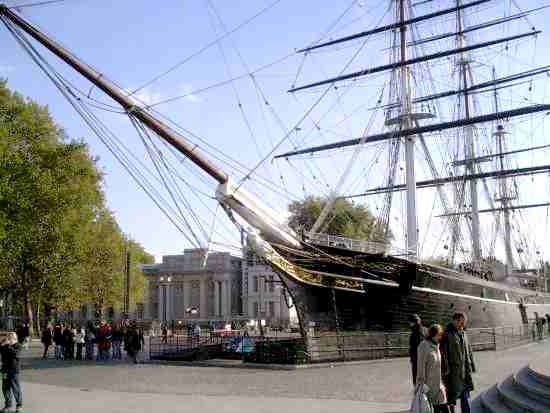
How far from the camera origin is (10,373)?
10055 millimetres

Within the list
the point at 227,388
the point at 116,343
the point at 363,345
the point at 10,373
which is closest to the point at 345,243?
the point at 363,345

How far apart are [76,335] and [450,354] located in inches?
789

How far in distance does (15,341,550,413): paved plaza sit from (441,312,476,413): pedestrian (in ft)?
6.45

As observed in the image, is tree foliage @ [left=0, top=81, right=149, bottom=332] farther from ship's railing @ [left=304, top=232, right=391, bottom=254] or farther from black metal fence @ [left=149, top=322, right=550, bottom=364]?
ship's railing @ [left=304, top=232, right=391, bottom=254]

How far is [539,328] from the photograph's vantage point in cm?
3050

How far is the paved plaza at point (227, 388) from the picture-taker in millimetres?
10281

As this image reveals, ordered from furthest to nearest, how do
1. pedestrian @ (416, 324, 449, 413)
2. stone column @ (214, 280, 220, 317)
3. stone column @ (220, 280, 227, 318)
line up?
stone column @ (214, 280, 220, 317), stone column @ (220, 280, 227, 318), pedestrian @ (416, 324, 449, 413)

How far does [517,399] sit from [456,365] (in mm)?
1662

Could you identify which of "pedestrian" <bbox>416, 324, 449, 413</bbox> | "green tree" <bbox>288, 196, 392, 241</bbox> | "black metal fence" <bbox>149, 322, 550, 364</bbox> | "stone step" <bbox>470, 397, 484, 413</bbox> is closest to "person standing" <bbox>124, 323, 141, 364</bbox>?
"black metal fence" <bbox>149, 322, 550, 364</bbox>

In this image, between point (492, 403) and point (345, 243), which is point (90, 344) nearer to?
point (345, 243)

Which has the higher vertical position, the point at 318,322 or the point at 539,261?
the point at 539,261

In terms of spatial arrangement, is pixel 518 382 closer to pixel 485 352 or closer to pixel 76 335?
pixel 485 352

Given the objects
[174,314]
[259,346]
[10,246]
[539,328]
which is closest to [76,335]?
[259,346]

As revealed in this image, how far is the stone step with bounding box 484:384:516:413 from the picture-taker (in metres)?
9.11
